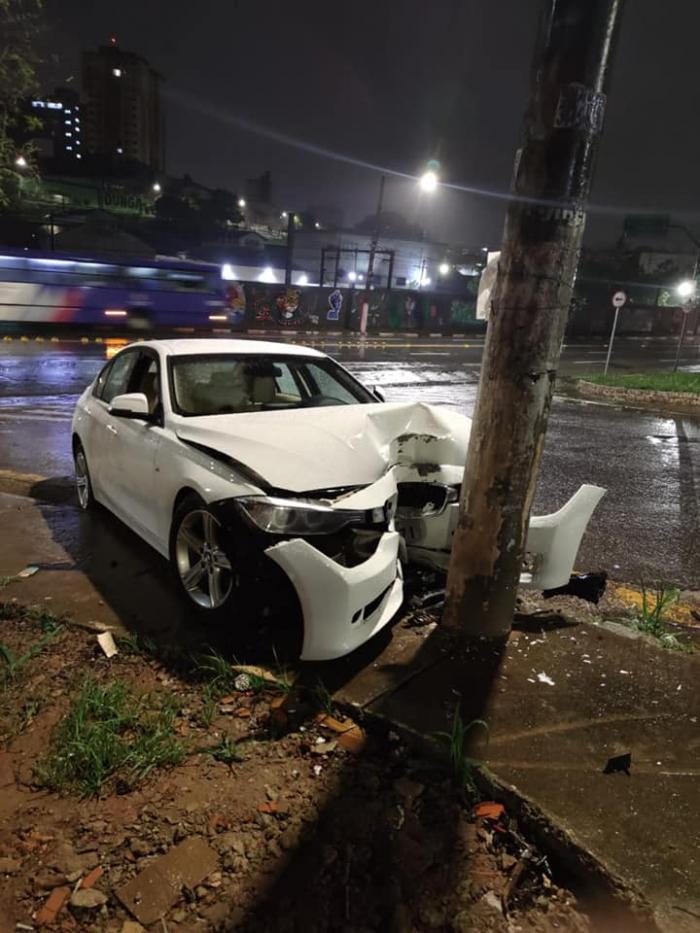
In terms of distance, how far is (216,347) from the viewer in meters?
4.69

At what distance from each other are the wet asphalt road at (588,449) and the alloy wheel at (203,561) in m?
2.96

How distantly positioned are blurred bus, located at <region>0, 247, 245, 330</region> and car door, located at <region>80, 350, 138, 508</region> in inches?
734

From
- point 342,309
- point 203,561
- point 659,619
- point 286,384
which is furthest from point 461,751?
point 342,309

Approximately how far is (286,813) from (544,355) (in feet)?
7.39

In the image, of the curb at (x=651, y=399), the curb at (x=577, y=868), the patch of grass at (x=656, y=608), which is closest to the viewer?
the curb at (x=577, y=868)

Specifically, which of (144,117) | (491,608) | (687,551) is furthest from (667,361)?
(144,117)

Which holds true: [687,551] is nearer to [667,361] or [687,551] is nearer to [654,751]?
[654,751]

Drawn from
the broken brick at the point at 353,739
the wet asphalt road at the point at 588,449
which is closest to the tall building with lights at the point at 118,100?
the wet asphalt road at the point at 588,449

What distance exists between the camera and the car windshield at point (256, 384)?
4.21 m

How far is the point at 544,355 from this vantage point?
299 cm

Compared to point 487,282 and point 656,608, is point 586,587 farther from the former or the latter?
point 487,282

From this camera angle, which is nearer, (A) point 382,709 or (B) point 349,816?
(B) point 349,816

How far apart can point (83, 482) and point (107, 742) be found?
137 inches

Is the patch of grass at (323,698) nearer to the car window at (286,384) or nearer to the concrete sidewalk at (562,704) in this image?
the concrete sidewalk at (562,704)
